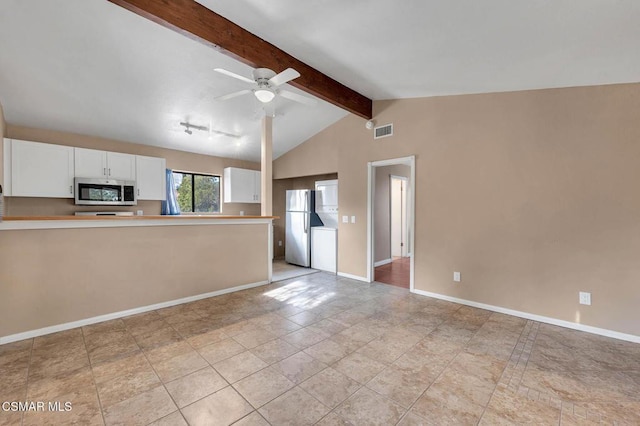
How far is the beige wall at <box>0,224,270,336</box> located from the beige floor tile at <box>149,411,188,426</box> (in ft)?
6.71

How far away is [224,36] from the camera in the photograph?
259 centimetres

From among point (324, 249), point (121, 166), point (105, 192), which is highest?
point (121, 166)

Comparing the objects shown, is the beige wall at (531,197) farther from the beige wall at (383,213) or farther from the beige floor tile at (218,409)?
the beige floor tile at (218,409)

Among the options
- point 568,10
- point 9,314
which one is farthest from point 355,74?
point 9,314

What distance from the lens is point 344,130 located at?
→ 5.08 m

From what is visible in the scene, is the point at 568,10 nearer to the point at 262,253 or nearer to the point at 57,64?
the point at 262,253

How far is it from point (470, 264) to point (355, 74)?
290cm

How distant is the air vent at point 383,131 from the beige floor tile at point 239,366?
3.65 metres

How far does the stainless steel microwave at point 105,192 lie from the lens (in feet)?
13.7

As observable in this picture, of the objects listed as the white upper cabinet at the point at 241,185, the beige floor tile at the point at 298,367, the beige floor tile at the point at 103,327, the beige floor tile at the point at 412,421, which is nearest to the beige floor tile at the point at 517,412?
the beige floor tile at the point at 412,421

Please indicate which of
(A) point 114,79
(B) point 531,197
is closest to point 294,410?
(B) point 531,197

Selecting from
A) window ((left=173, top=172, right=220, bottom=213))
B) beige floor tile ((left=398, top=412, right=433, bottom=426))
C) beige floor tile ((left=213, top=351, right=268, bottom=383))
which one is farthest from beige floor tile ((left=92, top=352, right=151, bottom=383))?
window ((left=173, top=172, right=220, bottom=213))

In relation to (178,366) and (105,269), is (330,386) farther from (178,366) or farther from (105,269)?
(105,269)

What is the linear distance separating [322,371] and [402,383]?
1.94 ft
